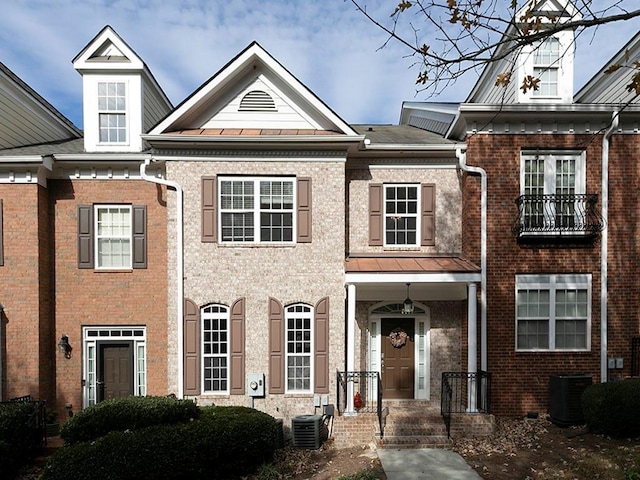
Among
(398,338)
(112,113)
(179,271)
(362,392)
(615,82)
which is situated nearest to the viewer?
(179,271)

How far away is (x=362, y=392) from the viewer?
34.4 feet

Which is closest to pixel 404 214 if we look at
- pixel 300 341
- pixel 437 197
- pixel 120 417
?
pixel 437 197

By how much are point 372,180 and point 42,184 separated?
8275 millimetres

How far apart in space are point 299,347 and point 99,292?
5253mm

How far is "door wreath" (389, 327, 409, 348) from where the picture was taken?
425 inches

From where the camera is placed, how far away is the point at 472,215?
1034 cm

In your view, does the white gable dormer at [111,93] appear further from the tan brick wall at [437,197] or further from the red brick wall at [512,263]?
the red brick wall at [512,263]

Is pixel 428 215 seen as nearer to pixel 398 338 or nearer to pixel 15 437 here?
pixel 398 338

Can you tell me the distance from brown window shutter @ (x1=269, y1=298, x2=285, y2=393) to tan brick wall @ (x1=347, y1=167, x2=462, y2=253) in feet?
8.17

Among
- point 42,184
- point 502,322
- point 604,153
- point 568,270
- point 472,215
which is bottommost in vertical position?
point 502,322

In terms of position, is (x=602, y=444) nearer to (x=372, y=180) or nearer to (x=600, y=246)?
(x=600, y=246)

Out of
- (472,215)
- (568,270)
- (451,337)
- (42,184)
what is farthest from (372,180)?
(42,184)

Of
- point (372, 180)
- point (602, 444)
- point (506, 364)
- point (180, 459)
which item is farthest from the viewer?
point (372, 180)

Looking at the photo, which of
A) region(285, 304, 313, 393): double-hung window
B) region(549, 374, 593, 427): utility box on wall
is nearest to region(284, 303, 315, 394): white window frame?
region(285, 304, 313, 393): double-hung window
